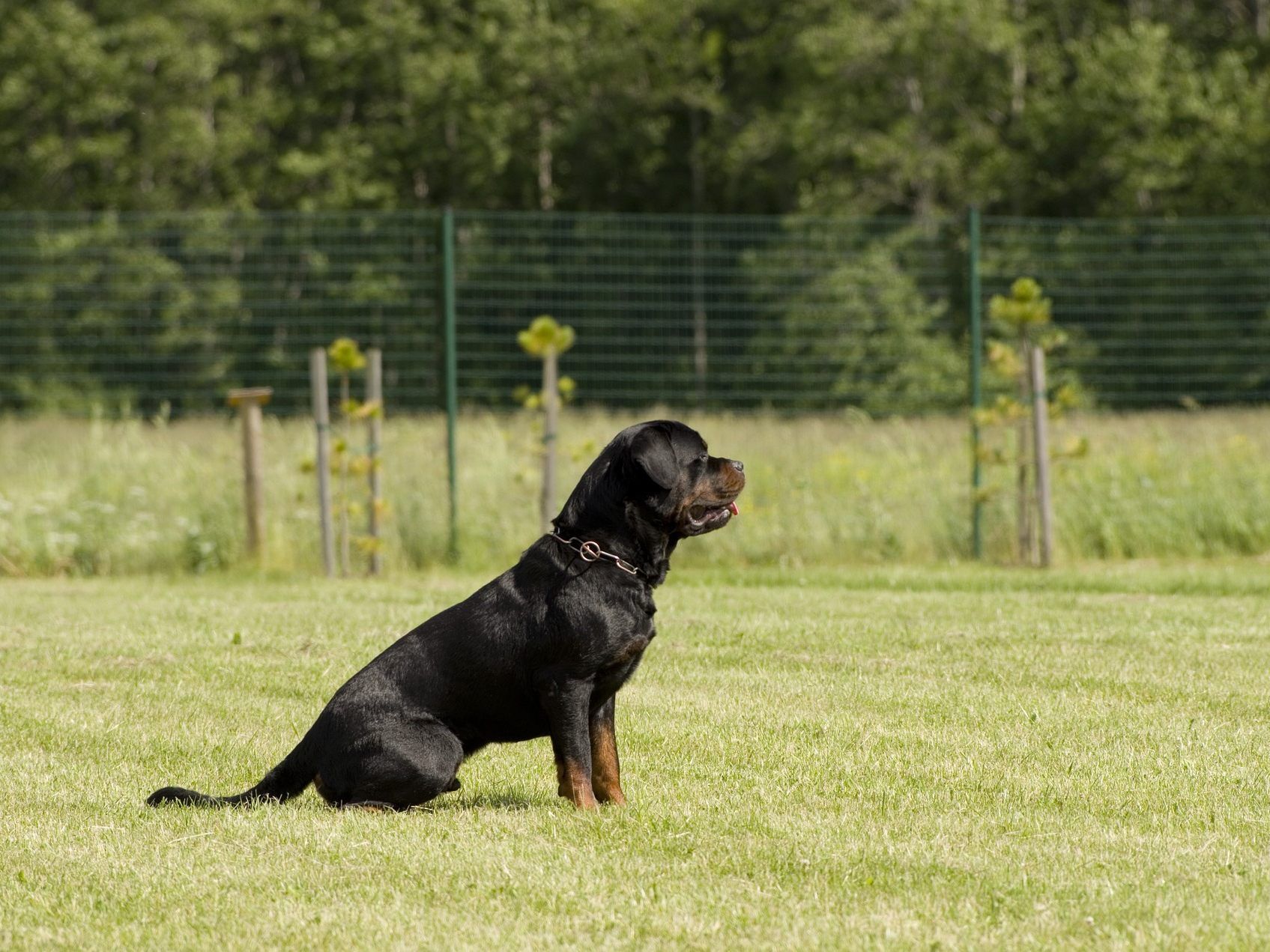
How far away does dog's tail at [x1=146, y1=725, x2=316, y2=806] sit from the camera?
17.6 ft

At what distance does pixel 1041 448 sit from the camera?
1194 centimetres

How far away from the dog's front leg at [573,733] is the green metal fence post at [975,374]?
7670 millimetres

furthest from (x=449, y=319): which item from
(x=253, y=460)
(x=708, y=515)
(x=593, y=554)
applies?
(x=593, y=554)

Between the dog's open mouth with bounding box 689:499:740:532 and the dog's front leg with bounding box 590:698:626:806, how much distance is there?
640mm

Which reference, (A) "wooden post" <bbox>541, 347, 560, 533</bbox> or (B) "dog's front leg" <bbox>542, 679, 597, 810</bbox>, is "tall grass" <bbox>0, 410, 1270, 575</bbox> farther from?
(B) "dog's front leg" <bbox>542, 679, 597, 810</bbox>

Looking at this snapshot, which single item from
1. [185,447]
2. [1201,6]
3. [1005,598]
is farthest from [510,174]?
[1005,598]

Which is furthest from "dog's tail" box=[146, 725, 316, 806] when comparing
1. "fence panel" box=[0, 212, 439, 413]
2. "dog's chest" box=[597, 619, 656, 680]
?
"fence panel" box=[0, 212, 439, 413]

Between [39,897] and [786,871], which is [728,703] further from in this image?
[39,897]

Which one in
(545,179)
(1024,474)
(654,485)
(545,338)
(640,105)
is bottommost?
(1024,474)

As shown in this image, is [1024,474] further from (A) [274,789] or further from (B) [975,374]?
(A) [274,789]

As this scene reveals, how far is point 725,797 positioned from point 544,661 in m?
0.83

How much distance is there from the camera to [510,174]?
4100 cm

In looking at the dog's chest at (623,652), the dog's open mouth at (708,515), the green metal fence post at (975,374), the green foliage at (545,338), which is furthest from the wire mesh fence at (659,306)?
the dog's chest at (623,652)

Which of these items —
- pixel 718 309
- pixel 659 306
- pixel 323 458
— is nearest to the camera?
pixel 323 458
